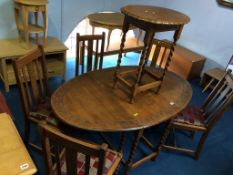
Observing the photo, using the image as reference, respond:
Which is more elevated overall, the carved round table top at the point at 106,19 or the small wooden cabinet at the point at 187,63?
the carved round table top at the point at 106,19

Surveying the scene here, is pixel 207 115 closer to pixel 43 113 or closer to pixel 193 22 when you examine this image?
pixel 43 113

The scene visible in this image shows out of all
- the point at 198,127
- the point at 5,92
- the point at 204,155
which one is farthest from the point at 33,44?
the point at 204,155

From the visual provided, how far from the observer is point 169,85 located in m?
2.00

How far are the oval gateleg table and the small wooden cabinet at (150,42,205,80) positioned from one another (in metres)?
1.49

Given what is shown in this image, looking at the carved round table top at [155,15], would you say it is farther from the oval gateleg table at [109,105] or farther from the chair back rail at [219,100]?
the chair back rail at [219,100]

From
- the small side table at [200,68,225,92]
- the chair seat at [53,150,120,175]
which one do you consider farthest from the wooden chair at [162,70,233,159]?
the small side table at [200,68,225,92]

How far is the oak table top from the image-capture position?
3.11 ft

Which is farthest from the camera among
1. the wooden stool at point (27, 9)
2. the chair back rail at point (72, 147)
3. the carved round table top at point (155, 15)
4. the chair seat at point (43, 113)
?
the wooden stool at point (27, 9)

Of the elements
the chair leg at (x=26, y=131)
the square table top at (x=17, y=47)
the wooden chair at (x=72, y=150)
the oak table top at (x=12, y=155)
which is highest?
the wooden chair at (x=72, y=150)

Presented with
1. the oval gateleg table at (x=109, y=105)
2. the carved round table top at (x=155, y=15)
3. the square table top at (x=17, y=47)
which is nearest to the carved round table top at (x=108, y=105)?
the oval gateleg table at (x=109, y=105)

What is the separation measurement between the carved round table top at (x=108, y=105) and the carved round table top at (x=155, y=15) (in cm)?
64

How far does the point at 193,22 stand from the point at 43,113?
9.70ft

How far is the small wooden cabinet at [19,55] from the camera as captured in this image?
2.46 meters

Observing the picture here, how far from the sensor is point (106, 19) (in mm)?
3025
